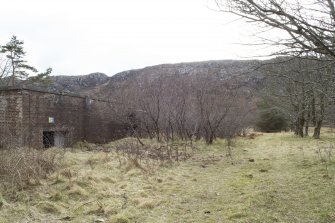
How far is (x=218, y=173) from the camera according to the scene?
448 inches

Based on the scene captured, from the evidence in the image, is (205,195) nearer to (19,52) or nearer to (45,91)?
(45,91)

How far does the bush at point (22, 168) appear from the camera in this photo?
7852mm

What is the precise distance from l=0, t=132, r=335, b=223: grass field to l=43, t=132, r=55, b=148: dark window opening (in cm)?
659

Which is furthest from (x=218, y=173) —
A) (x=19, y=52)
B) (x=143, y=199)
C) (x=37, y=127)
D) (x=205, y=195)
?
(x=19, y=52)

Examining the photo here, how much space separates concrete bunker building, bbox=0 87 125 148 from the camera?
15.9 m

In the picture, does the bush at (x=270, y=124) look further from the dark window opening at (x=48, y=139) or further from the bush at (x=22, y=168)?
the bush at (x=22, y=168)

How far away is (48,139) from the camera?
712 inches

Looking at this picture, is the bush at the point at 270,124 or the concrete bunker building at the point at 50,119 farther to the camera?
the bush at the point at 270,124

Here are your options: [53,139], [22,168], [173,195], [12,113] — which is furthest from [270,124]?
[22,168]

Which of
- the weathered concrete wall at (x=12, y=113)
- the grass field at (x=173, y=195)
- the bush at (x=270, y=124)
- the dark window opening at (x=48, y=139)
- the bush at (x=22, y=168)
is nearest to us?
the grass field at (x=173, y=195)

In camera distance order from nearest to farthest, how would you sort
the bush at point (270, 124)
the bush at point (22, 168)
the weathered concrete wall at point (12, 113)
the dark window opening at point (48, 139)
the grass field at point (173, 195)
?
1. the grass field at point (173, 195)
2. the bush at point (22, 168)
3. the weathered concrete wall at point (12, 113)
4. the dark window opening at point (48, 139)
5. the bush at point (270, 124)

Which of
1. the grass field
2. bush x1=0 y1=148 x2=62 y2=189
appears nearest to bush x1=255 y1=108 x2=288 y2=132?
the grass field

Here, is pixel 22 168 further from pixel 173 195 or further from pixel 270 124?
pixel 270 124

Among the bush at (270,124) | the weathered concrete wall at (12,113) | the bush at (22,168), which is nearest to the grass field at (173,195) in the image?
the bush at (22,168)
